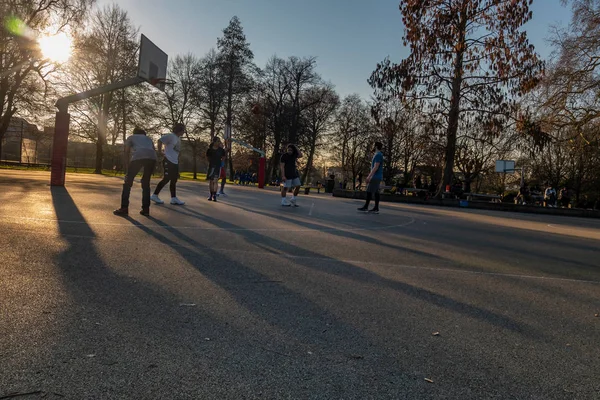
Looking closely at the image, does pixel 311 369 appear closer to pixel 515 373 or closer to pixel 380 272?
pixel 515 373

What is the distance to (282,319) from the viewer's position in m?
3.23

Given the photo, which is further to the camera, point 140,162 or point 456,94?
point 456,94

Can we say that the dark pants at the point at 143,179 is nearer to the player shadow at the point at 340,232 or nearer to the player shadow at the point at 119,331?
the player shadow at the point at 340,232

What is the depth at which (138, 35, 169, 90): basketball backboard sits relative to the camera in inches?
634

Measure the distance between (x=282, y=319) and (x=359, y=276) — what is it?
167 centimetres

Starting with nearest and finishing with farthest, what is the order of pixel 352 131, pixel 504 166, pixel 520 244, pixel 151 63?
pixel 520 244 < pixel 151 63 < pixel 504 166 < pixel 352 131

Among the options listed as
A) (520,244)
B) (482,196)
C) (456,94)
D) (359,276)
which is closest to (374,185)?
(520,244)

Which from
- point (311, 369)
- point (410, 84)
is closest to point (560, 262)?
point (311, 369)

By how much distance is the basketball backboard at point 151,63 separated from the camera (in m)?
16.1

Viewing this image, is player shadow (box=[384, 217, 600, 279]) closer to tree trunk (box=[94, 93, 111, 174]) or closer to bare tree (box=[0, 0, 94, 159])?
bare tree (box=[0, 0, 94, 159])

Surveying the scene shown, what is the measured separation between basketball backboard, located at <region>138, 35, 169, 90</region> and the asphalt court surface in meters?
10.9

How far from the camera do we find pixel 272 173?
169ft

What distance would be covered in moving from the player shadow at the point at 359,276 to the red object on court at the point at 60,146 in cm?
904

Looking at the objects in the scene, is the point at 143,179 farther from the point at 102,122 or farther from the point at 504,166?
the point at 102,122
